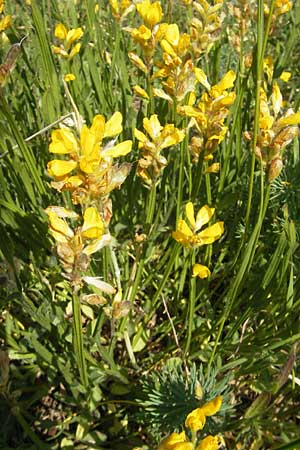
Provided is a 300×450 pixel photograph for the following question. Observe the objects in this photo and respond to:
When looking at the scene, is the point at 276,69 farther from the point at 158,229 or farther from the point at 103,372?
the point at 103,372

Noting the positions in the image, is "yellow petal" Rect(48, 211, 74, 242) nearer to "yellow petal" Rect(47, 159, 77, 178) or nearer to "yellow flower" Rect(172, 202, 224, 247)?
"yellow petal" Rect(47, 159, 77, 178)

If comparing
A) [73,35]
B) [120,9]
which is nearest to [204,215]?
[73,35]

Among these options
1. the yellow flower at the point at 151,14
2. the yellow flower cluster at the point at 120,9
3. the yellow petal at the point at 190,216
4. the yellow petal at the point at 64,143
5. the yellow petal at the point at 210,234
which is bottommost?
the yellow petal at the point at 210,234

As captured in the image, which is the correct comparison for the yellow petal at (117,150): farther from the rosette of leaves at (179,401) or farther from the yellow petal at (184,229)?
the rosette of leaves at (179,401)

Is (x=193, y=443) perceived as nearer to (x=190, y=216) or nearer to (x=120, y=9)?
(x=190, y=216)

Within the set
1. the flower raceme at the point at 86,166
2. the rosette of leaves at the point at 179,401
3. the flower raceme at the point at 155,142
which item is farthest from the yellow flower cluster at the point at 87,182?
the rosette of leaves at the point at 179,401

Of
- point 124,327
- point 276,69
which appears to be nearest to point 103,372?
point 124,327
